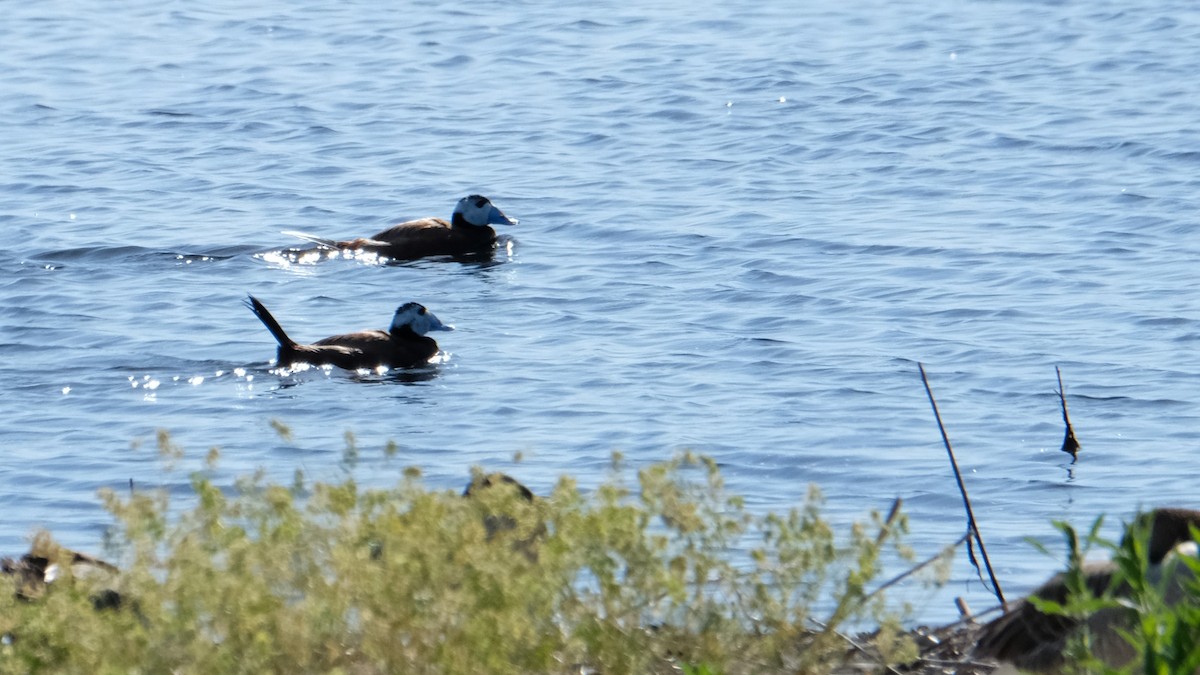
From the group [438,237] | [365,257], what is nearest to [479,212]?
[438,237]

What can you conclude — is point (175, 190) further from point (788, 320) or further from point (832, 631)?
point (832, 631)

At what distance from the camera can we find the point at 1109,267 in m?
13.4

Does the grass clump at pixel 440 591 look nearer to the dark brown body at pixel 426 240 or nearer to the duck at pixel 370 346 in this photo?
the duck at pixel 370 346

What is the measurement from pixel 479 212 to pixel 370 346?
323 centimetres

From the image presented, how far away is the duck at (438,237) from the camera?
14945 mm

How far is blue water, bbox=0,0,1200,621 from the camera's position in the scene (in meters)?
9.69

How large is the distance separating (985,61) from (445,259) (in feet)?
26.8

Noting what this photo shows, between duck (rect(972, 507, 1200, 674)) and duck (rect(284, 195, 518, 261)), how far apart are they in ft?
33.2

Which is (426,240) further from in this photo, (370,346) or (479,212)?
(370,346)

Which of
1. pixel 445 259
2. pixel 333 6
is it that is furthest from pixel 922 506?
pixel 333 6

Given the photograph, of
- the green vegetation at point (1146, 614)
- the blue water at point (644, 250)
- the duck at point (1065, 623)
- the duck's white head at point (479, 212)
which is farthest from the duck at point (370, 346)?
the green vegetation at point (1146, 614)

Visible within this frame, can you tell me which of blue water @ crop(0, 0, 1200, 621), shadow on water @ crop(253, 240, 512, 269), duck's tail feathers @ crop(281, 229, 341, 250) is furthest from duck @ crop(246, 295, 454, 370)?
duck's tail feathers @ crop(281, 229, 341, 250)

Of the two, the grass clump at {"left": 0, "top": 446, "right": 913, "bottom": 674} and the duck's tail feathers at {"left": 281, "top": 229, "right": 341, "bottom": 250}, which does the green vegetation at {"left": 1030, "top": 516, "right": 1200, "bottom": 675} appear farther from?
the duck's tail feathers at {"left": 281, "top": 229, "right": 341, "bottom": 250}

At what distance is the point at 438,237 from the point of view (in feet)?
49.7
